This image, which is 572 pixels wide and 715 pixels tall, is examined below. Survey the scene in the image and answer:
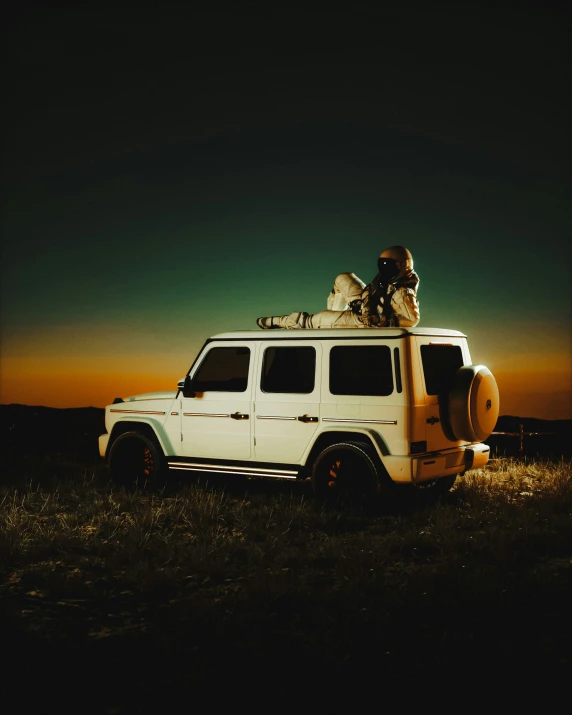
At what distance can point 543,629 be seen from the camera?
5.12 metres

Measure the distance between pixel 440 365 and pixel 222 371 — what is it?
8.97ft

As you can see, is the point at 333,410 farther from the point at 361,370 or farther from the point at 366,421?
the point at 361,370

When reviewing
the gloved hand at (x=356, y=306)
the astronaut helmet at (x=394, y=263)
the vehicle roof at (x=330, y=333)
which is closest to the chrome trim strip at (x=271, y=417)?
the vehicle roof at (x=330, y=333)

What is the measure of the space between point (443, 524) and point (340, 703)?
410cm

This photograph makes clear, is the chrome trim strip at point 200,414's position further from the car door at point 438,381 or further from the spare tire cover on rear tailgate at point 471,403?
the spare tire cover on rear tailgate at point 471,403

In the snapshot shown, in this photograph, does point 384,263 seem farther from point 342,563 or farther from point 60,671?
point 60,671


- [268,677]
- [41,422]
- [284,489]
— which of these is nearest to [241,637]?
[268,677]

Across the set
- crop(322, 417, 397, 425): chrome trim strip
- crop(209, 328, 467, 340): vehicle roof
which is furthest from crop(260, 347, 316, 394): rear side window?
crop(322, 417, 397, 425): chrome trim strip

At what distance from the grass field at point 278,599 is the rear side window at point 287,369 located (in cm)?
141

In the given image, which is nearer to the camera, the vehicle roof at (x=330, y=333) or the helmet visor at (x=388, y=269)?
the vehicle roof at (x=330, y=333)

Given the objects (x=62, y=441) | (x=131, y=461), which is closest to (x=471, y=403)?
(x=131, y=461)

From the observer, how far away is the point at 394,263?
31.4ft

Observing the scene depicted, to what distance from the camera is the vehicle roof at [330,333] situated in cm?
834

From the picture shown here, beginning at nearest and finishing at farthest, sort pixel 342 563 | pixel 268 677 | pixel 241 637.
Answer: pixel 268 677
pixel 241 637
pixel 342 563
